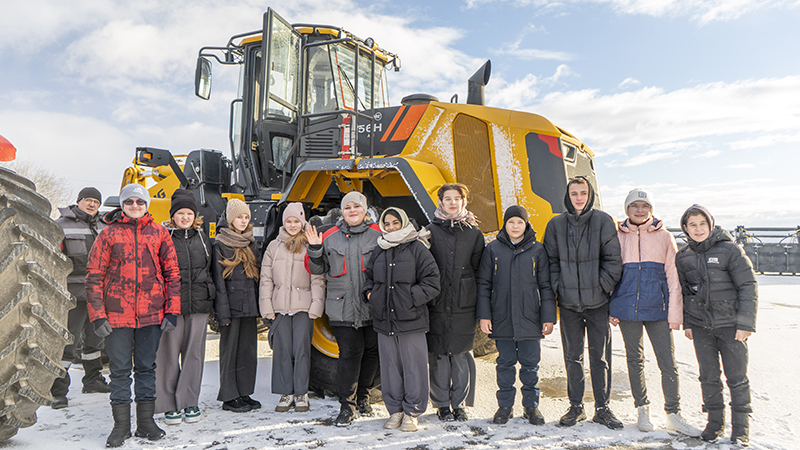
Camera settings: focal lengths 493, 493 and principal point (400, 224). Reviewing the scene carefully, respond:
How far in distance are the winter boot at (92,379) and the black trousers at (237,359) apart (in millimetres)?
1177

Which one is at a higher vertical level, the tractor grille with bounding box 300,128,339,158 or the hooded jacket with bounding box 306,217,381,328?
the tractor grille with bounding box 300,128,339,158

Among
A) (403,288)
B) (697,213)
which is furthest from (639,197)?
(403,288)

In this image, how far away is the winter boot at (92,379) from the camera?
13.4 ft

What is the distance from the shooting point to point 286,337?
377 cm

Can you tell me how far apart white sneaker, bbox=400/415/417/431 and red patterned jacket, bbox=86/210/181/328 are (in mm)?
1665

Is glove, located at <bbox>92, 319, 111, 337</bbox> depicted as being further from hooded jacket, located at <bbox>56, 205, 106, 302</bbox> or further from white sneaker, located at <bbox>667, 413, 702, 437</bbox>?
white sneaker, located at <bbox>667, 413, 702, 437</bbox>

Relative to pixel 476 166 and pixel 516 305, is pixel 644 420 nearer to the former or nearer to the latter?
pixel 516 305

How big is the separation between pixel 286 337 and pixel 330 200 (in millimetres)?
1605

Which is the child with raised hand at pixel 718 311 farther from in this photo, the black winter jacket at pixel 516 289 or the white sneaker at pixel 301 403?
the white sneaker at pixel 301 403

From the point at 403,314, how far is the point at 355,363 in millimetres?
584

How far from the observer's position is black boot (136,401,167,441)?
3115mm

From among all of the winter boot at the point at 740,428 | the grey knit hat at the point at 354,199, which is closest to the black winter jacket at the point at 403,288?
the grey knit hat at the point at 354,199

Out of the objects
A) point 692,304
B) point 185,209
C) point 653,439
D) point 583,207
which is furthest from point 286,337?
point 692,304

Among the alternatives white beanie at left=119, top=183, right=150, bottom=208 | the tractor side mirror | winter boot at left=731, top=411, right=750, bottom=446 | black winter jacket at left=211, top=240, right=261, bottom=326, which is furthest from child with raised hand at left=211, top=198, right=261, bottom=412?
winter boot at left=731, top=411, right=750, bottom=446
